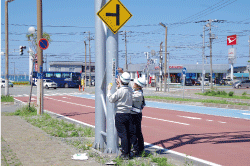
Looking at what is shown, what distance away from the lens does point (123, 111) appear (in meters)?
5.96

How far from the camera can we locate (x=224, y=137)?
923 centimetres

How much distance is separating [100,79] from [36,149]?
6.76ft

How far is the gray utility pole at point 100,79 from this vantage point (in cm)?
701

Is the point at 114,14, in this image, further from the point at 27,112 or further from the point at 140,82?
the point at 27,112

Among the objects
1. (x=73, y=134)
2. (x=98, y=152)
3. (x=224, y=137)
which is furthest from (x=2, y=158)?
(x=224, y=137)

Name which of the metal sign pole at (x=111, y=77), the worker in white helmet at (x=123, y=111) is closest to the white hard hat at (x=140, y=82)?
the worker in white helmet at (x=123, y=111)

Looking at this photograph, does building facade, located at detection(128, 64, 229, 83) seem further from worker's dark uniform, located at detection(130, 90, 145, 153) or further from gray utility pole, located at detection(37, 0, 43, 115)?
worker's dark uniform, located at detection(130, 90, 145, 153)

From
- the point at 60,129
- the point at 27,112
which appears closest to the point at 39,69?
the point at 27,112

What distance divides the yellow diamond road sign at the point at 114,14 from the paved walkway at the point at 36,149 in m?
2.69

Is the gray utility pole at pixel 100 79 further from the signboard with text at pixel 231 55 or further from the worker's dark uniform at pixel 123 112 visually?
the signboard with text at pixel 231 55

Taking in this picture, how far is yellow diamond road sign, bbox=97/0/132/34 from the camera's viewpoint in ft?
20.6

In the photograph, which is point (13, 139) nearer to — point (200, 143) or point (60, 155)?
point (60, 155)

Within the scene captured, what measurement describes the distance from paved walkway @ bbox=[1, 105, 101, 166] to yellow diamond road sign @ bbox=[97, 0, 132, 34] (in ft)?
8.81

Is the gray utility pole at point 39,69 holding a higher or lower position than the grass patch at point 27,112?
higher
